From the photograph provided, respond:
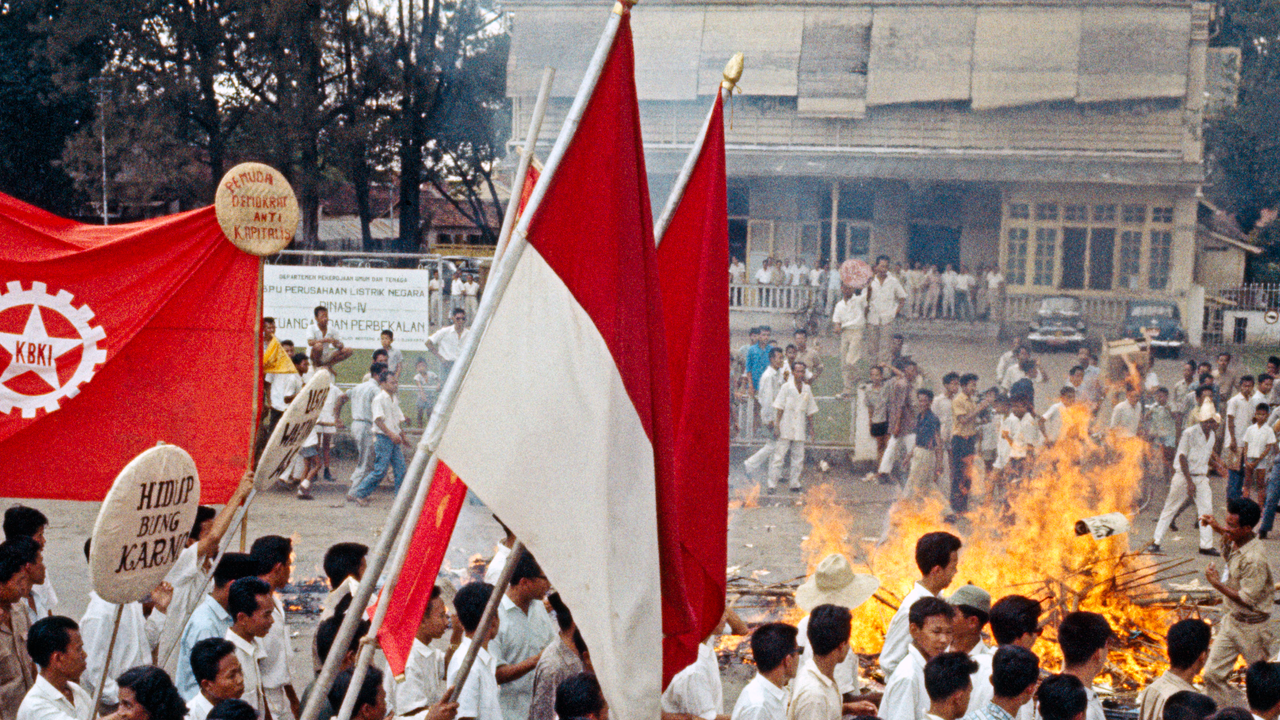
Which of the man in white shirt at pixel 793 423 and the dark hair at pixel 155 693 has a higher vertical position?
the dark hair at pixel 155 693

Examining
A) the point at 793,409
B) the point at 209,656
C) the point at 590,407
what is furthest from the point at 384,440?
the point at 590,407

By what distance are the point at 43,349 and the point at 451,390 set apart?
3494 millimetres

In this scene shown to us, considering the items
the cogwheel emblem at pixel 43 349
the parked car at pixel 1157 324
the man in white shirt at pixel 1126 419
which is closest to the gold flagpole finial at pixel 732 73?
the cogwheel emblem at pixel 43 349

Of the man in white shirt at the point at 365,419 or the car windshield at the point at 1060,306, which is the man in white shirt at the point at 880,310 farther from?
the man in white shirt at the point at 365,419

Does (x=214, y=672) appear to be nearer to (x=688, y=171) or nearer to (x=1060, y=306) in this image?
(x=688, y=171)

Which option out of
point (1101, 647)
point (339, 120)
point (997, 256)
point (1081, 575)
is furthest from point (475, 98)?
point (1101, 647)

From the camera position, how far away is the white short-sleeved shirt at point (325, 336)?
1449 centimetres

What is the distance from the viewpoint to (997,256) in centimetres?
2458

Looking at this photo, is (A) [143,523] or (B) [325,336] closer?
(A) [143,523]

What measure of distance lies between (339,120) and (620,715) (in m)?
24.2

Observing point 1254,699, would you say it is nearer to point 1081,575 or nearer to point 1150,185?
point 1081,575

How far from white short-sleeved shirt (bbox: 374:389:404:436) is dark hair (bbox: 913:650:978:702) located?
9.24 meters

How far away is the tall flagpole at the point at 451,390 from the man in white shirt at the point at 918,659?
91.0 inches

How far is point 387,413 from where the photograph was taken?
13016mm
